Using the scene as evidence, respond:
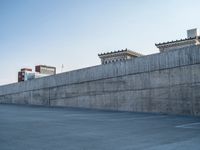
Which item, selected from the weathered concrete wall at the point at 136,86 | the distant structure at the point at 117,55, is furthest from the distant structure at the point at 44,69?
the weathered concrete wall at the point at 136,86

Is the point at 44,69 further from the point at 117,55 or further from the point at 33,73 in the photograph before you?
the point at 117,55

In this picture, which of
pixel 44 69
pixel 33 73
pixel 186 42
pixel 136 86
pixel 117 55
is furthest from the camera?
pixel 44 69

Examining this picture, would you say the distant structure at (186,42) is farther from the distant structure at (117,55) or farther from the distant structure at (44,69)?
the distant structure at (44,69)

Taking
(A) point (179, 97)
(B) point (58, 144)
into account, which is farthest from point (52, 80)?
(B) point (58, 144)

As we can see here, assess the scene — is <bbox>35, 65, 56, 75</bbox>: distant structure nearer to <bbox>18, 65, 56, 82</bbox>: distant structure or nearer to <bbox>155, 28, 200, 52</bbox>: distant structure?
<bbox>18, 65, 56, 82</bbox>: distant structure

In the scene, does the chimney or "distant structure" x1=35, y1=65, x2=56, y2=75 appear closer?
the chimney

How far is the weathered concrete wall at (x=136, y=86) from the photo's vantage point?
22531 mm

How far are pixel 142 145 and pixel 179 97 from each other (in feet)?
52.6

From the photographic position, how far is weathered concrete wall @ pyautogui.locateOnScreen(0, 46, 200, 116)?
22.5m

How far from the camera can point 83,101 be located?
104ft

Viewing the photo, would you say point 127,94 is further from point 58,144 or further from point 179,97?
point 58,144

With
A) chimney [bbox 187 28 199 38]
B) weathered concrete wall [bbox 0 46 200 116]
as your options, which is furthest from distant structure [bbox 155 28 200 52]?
weathered concrete wall [bbox 0 46 200 116]

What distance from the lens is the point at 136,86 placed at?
26.5m

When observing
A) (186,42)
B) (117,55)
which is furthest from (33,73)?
(186,42)
